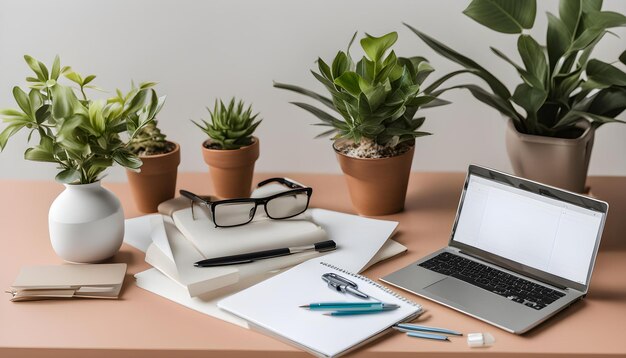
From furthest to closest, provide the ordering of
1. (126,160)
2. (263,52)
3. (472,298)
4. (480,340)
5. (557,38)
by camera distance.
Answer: (263,52)
(557,38)
(126,160)
(472,298)
(480,340)

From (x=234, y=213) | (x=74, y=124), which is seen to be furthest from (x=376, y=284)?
(x=74, y=124)

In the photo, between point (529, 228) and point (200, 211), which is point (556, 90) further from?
point (200, 211)

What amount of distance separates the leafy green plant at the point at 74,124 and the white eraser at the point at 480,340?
0.57 metres

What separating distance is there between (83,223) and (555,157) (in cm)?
82

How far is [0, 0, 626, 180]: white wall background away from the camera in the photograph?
182cm

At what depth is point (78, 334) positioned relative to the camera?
1122 millimetres

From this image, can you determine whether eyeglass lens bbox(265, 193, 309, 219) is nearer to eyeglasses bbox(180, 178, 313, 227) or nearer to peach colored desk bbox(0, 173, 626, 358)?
eyeglasses bbox(180, 178, 313, 227)

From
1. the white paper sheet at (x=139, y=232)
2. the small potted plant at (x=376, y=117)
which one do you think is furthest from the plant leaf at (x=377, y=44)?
the white paper sheet at (x=139, y=232)

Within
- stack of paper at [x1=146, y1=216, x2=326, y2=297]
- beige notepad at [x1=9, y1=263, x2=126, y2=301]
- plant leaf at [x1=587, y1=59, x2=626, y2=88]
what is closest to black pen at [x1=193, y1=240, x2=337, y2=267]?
stack of paper at [x1=146, y1=216, x2=326, y2=297]

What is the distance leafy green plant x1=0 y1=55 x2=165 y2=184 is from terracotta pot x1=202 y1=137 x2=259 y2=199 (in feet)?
0.74

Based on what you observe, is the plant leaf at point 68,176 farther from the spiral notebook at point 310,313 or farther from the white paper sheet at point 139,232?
the spiral notebook at point 310,313

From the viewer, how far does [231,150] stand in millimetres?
1524

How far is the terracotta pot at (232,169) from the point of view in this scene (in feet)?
5.01

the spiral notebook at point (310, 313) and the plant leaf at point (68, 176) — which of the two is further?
the plant leaf at point (68, 176)
